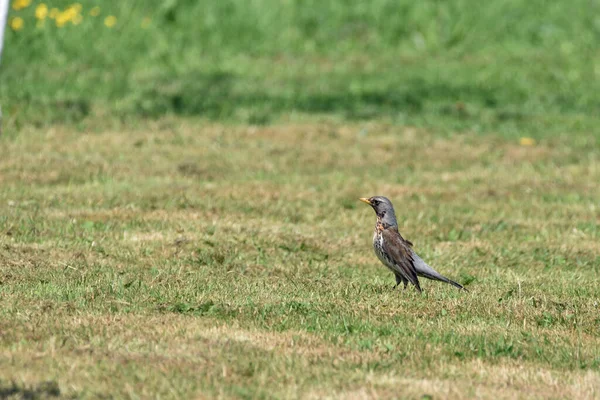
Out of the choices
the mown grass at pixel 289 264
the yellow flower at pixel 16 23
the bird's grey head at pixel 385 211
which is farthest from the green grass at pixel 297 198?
the bird's grey head at pixel 385 211

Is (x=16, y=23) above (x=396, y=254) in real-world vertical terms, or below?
above

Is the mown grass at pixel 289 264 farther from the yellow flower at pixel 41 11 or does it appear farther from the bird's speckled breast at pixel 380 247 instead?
the yellow flower at pixel 41 11

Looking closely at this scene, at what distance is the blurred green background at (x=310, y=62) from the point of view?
17859 mm

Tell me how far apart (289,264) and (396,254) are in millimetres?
1475

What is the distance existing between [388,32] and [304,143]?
7274mm

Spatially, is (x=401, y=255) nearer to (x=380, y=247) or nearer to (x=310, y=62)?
(x=380, y=247)

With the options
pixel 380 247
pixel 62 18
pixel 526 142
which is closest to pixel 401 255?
pixel 380 247

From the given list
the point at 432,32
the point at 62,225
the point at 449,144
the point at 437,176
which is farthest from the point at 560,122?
the point at 62,225

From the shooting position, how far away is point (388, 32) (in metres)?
22.9

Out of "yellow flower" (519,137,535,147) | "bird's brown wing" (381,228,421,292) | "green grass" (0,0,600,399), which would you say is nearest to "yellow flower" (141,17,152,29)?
"green grass" (0,0,600,399)

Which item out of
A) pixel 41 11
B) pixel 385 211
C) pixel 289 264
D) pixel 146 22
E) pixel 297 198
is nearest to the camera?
pixel 385 211

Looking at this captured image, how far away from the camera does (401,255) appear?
9.26 m

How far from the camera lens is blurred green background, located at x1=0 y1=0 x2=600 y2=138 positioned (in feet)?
58.6

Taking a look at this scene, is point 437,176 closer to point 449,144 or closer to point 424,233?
point 449,144
